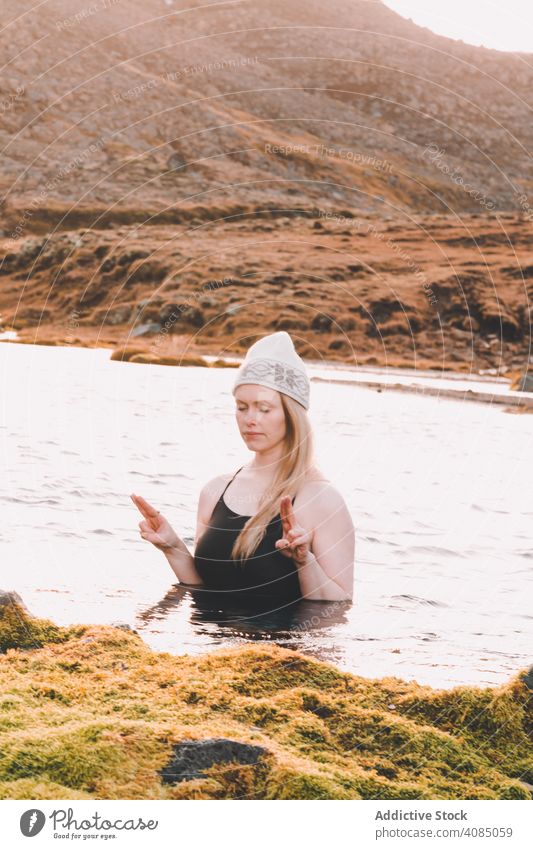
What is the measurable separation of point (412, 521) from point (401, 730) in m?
7.88

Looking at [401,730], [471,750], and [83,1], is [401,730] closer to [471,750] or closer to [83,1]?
[471,750]

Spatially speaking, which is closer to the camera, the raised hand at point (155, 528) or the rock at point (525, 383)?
the raised hand at point (155, 528)

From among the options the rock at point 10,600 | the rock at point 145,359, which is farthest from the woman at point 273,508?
the rock at point 145,359

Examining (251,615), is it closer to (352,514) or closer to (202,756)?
(202,756)

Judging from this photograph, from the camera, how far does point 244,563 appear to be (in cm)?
762

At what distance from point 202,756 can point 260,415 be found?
134 inches

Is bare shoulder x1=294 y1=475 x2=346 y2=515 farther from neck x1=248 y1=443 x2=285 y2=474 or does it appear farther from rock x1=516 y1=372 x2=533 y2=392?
rock x1=516 y1=372 x2=533 y2=392

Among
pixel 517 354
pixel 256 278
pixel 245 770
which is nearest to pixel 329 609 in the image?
pixel 245 770

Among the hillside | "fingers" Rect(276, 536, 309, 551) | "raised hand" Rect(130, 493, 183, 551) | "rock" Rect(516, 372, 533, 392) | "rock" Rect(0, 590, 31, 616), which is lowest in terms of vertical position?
"rock" Rect(0, 590, 31, 616)

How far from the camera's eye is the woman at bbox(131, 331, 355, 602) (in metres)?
7.23

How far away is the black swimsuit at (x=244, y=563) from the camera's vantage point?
24.6ft

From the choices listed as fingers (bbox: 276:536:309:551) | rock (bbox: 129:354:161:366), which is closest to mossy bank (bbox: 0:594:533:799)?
fingers (bbox: 276:536:309:551)

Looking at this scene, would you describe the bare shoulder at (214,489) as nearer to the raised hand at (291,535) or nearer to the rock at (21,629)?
the raised hand at (291,535)

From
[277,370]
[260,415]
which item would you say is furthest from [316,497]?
[277,370]
